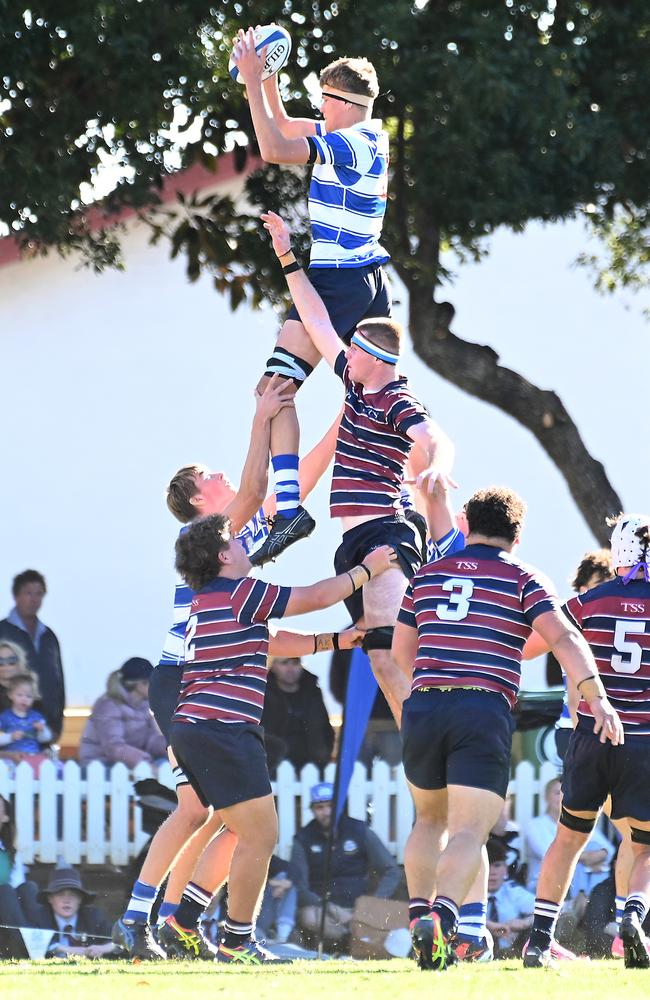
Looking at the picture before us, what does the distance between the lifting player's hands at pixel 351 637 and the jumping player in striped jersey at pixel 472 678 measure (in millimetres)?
553

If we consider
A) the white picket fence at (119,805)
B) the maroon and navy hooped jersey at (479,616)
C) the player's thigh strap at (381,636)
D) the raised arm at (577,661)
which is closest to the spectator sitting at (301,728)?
the white picket fence at (119,805)

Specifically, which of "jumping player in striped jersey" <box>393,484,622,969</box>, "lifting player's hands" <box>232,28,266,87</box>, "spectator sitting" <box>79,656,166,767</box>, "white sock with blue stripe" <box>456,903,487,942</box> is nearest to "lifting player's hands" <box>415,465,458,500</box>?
"jumping player in striped jersey" <box>393,484,622,969</box>

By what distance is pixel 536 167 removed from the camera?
1123 centimetres

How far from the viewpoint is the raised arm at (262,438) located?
23.0 ft

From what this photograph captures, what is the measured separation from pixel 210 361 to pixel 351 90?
10236 millimetres

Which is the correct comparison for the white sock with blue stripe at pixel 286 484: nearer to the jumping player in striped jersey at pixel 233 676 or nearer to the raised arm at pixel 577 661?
the jumping player in striped jersey at pixel 233 676

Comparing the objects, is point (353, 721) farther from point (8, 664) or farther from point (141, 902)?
point (141, 902)

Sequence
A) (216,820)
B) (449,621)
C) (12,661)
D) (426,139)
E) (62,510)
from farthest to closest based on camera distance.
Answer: (62,510)
(426,139)
(12,661)
(216,820)
(449,621)

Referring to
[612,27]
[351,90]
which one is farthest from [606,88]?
[351,90]

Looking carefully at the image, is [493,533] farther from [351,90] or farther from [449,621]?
[351,90]

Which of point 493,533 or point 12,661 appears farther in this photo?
point 12,661

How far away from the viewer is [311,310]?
695 centimetres

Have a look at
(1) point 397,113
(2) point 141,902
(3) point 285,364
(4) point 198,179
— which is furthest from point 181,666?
(4) point 198,179

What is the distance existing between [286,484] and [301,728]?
9.81 ft
